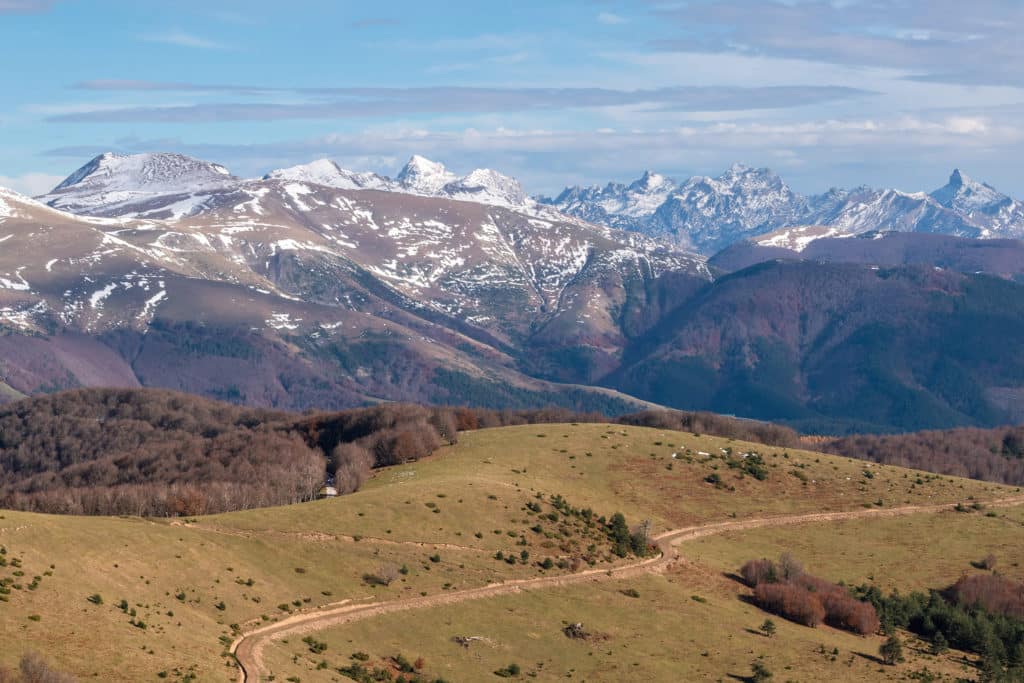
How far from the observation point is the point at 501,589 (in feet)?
439

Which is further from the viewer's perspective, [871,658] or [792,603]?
[792,603]

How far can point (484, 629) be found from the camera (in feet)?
401

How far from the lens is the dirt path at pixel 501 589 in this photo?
102 meters

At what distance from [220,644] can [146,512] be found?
89554mm

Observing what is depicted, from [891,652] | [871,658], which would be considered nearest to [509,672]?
[871,658]

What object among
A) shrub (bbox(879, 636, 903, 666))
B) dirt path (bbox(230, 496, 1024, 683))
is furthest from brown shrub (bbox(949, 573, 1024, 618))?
dirt path (bbox(230, 496, 1024, 683))

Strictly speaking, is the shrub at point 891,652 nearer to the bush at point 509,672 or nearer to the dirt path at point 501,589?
the dirt path at point 501,589

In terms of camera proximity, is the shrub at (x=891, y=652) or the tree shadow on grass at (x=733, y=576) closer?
the shrub at (x=891, y=652)

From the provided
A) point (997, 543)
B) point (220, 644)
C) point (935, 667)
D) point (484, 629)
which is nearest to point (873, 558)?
point (997, 543)

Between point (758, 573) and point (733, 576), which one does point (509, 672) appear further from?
point (758, 573)

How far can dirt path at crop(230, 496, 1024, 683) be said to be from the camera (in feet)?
335

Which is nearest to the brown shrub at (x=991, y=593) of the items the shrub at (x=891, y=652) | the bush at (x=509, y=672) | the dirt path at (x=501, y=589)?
the shrub at (x=891, y=652)

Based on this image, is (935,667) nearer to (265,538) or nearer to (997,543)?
(997,543)

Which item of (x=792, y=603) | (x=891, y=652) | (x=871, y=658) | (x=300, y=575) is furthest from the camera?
(x=792, y=603)
